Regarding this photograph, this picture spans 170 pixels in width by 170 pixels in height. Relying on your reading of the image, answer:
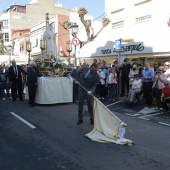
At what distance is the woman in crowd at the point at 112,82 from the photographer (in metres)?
12.1

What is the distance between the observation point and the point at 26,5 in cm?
5956

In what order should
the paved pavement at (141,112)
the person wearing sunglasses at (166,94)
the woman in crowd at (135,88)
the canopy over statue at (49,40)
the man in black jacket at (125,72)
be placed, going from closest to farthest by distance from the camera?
the paved pavement at (141,112), the person wearing sunglasses at (166,94), the woman in crowd at (135,88), the man in black jacket at (125,72), the canopy over statue at (49,40)

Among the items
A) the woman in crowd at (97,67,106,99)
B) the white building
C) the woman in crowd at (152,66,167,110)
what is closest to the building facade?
the white building

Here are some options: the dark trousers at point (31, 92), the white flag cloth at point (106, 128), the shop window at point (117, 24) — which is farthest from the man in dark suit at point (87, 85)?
the shop window at point (117, 24)

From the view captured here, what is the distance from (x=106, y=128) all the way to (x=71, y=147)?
45.1 inches

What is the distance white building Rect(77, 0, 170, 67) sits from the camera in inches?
527

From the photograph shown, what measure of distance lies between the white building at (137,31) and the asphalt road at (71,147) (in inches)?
232

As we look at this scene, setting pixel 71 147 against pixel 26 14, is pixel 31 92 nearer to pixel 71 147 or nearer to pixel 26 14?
pixel 71 147

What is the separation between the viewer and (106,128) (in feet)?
20.2

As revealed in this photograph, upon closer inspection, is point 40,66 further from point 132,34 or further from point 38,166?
point 132,34

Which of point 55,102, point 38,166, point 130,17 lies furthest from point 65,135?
point 130,17

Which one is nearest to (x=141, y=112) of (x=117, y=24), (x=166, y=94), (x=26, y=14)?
(x=166, y=94)

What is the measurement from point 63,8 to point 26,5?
8.74 m

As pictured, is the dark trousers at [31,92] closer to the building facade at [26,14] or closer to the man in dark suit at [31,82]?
the man in dark suit at [31,82]
